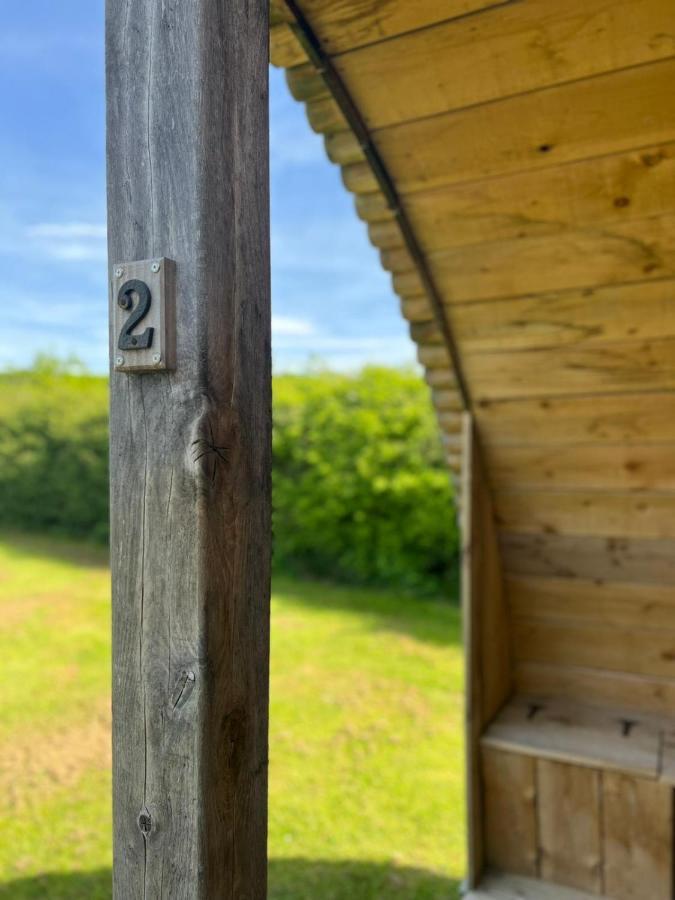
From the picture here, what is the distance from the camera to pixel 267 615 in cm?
80

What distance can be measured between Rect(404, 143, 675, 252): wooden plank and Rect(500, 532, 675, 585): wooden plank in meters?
0.96

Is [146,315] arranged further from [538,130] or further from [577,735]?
[577,735]

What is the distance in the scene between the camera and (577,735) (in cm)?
199

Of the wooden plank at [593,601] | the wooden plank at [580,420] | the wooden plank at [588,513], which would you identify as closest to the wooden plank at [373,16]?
the wooden plank at [580,420]

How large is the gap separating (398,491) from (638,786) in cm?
380

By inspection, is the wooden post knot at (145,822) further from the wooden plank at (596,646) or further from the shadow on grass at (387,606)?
the shadow on grass at (387,606)

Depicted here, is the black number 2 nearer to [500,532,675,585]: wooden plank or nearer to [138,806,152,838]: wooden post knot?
[138,806,152,838]: wooden post knot

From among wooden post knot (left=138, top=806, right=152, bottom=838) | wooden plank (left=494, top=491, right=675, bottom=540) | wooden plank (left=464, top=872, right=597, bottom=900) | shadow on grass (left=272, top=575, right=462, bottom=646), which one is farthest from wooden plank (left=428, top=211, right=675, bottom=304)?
shadow on grass (left=272, top=575, right=462, bottom=646)

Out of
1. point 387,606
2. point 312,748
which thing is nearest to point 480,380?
point 312,748

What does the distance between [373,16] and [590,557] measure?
1.52m

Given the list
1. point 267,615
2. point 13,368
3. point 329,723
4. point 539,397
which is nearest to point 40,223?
point 13,368

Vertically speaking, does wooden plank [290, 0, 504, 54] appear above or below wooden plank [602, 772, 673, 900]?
above

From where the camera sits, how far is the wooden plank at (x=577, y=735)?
187cm

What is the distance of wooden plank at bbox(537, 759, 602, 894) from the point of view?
75.0 inches
